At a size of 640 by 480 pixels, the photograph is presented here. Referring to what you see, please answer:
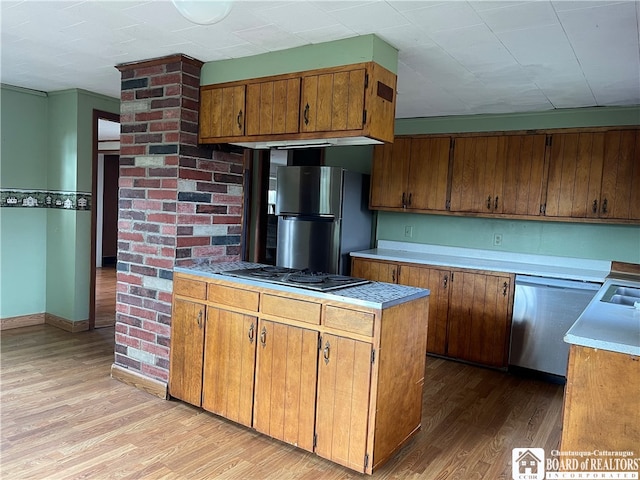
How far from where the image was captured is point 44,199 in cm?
464

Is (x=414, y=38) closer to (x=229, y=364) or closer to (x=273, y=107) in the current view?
(x=273, y=107)

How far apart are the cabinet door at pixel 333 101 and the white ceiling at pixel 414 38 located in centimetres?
22

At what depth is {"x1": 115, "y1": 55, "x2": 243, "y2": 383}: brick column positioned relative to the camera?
121 inches

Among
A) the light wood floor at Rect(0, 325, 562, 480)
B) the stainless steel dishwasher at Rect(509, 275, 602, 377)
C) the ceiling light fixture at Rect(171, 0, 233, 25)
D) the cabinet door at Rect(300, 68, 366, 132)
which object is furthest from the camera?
the stainless steel dishwasher at Rect(509, 275, 602, 377)

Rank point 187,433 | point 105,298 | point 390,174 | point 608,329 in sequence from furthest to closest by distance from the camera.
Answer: point 105,298, point 390,174, point 187,433, point 608,329

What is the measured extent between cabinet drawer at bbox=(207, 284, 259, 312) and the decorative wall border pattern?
234cm

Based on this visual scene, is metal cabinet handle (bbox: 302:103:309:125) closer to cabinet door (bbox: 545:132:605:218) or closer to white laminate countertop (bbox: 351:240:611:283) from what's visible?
white laminate countertop (bbox: 351:240:611:283)

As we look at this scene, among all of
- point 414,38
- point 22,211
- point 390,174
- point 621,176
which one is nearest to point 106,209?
point 22,211

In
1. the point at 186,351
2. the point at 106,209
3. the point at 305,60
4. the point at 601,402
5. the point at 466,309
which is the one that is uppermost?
the point at 305,60

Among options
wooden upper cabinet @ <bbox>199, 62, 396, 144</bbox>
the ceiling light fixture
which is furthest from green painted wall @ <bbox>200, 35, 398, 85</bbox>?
the ceiling light fixture

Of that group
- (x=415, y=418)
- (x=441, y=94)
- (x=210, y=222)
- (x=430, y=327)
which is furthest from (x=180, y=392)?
(x=441, y=94)

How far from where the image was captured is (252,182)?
5.67 metres

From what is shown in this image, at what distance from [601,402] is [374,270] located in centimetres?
288

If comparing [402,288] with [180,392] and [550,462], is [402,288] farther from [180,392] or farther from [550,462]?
[180,392]
